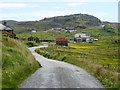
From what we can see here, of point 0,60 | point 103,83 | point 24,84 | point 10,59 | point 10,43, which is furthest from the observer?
point 10,43

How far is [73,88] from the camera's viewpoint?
24.0 metres

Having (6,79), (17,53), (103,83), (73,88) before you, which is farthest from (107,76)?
(17,53)

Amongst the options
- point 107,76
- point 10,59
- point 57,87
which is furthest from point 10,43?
point 57,87

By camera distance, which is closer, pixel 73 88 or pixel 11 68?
pixel 73 88

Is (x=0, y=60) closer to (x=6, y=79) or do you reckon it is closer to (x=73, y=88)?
(x=6, y=79)

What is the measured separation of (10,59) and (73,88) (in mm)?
13813

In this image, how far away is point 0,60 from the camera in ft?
111

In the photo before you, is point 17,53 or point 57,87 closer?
point 57,87

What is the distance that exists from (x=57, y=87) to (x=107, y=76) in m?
8.33

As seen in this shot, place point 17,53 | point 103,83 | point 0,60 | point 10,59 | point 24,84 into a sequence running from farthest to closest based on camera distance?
point 17,53, point 10,59, point 0,60, point 103,83, point 24,84

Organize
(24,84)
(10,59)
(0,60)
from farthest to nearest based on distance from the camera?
A: (10,59) < (0,60) < (24,84)

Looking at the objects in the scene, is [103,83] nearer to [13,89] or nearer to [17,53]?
[13,89]

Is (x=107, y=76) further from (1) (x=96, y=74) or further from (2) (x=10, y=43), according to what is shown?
(2) (x=10, y=43)

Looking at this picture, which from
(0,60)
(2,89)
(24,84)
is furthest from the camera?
(0,60)
